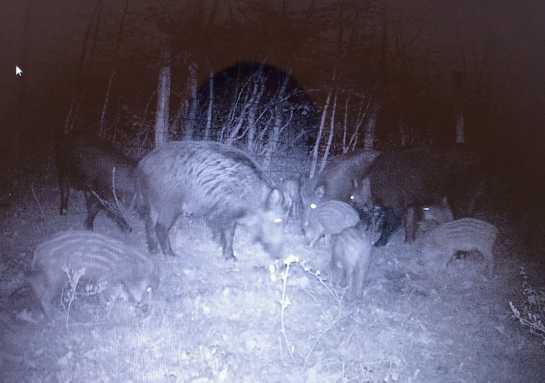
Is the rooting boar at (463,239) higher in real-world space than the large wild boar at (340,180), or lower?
lower

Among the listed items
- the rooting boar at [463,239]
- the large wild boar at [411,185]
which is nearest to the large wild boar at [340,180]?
the large wild boar at [411,185]

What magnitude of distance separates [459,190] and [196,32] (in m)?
5.12

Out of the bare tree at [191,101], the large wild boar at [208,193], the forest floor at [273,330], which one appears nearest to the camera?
the forest floor at [273,330]

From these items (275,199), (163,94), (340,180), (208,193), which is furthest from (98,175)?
(340,180)

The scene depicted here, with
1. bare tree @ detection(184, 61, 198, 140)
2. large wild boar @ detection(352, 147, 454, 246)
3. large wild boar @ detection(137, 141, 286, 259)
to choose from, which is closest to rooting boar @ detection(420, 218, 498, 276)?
large wild boar @ detection(352, 147, 454, 246)

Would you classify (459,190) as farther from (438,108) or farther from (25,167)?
(25,167)

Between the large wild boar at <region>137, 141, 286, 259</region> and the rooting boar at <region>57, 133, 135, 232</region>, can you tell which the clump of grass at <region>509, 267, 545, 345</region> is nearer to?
the large wild boar at <region>137, 141, 286, 259</region>

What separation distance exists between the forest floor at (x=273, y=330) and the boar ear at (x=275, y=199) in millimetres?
698

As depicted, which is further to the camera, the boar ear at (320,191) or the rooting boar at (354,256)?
the boar ear at (320,191)

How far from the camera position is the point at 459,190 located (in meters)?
7.00

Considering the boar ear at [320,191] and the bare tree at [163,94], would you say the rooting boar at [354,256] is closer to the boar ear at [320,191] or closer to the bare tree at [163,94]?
the boar ear at [320,191]

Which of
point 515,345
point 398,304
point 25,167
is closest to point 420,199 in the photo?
point 398,304

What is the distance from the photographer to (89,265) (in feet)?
13.1

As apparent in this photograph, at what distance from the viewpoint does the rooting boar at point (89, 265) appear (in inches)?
153
